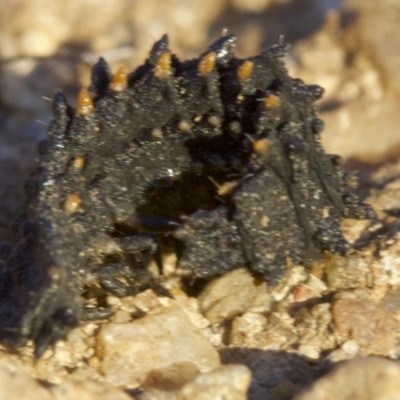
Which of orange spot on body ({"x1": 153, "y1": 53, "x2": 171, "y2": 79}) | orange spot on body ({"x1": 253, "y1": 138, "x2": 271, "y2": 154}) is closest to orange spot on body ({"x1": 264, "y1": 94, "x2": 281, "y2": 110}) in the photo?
orange spot on body ({"x1": 253, "y1": 138, "x2": 271, "y2": 154})

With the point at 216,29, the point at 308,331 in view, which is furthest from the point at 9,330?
the point at 216,29

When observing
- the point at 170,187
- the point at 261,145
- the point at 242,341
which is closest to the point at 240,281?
the point at 242,341

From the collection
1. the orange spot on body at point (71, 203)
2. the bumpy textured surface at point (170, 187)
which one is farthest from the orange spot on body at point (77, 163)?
the orange spot on body at point (71, 203)

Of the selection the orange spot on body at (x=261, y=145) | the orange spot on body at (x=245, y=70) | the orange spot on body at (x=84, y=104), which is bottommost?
the orange spot on body at (x=261, y=145)

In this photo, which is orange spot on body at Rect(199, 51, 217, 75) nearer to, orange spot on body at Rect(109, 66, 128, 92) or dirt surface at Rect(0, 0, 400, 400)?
orange spot on body at Rect(109, 66, 128, 92)

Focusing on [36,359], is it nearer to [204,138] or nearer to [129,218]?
[129,218]

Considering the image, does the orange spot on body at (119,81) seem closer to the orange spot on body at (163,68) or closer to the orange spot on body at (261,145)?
the orange spot on body at (163,68)
